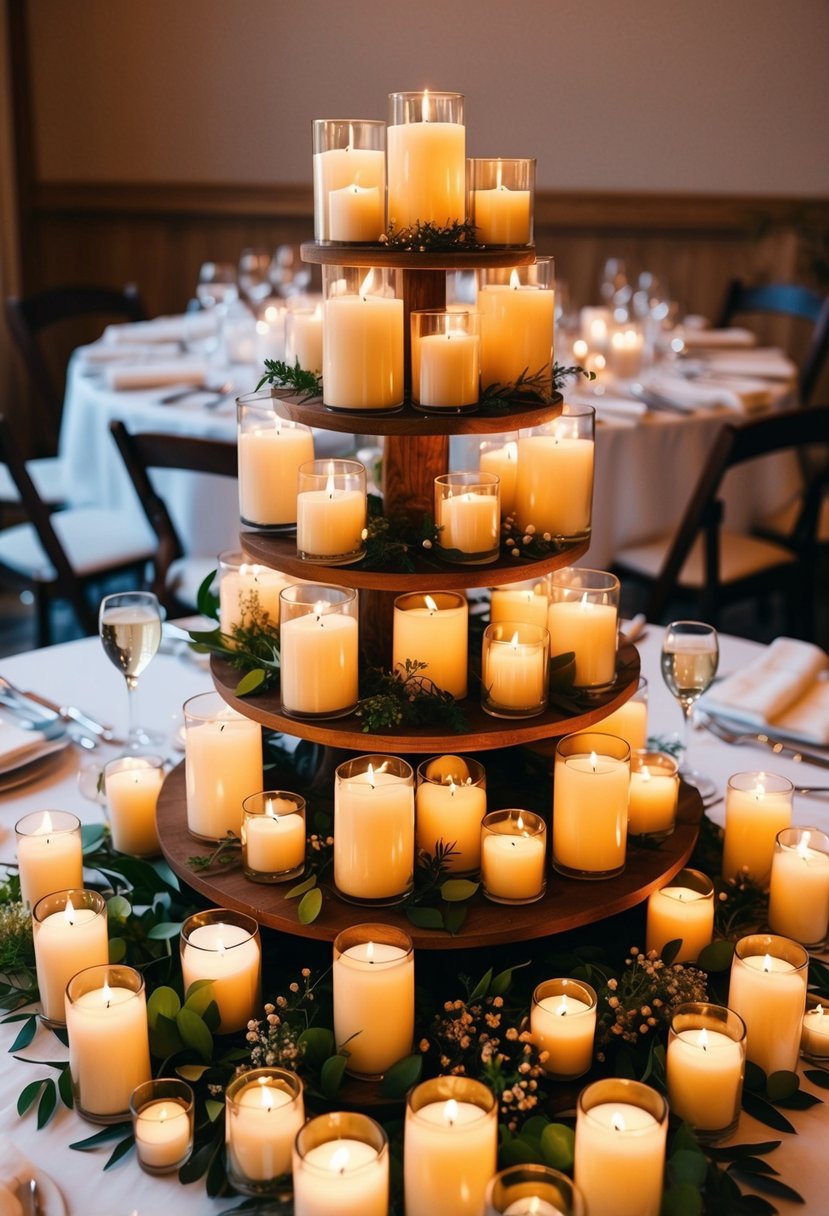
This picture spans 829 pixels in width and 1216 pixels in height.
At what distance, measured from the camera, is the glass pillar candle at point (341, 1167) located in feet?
3.01

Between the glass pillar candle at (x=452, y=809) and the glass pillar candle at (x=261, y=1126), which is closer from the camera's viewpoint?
the glass pillar candle at (x=261, y=1126)

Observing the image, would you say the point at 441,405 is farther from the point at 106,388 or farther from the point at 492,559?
the point at 106,388

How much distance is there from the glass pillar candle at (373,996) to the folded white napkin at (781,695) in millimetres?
837

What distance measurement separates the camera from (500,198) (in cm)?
133

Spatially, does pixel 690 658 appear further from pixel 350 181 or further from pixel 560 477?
pixel 350 181

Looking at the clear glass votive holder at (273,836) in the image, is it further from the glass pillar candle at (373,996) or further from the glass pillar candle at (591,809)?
the glass pillar candle at (591,809)

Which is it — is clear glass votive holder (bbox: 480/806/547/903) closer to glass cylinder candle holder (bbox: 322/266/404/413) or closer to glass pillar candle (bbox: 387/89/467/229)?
glass cylinder candle holder (bbox: 322/266/404/413)

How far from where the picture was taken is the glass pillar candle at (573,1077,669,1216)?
0.96m

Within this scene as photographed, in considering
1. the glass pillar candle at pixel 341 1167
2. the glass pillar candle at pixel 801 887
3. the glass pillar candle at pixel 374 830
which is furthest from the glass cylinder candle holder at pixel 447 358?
the glass pillar candle at pixel 341 1167

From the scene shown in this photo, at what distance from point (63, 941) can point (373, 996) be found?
1.06 ft

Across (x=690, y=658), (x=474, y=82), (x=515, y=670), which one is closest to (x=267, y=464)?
(x=515, y=670)

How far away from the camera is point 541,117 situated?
17.5ft

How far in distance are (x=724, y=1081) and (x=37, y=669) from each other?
1302 mm

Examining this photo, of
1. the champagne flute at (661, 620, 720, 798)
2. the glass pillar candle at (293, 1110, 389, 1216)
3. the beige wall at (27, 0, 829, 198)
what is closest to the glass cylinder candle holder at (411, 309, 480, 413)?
the champagne flute at (661, 620, 720, 798)
